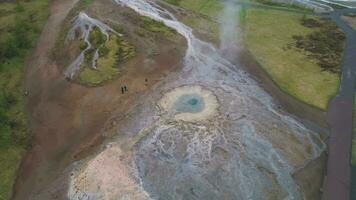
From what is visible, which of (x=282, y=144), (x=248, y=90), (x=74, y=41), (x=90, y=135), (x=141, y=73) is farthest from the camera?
(x=74, y=41)

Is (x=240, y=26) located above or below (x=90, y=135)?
above

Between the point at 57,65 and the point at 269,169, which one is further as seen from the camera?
the point at 57,65

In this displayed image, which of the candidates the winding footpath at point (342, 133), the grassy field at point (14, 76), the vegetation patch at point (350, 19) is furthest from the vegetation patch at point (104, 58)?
the vegetation patch at point (350, 19)

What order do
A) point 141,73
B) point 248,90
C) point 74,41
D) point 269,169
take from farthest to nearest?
1. point 74,41
2. point 141,73
3. point 248,90
4. point 269,169

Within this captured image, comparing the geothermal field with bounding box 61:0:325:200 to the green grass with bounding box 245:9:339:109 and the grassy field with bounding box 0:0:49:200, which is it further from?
the grassy field with bounding box 0:0:49:200

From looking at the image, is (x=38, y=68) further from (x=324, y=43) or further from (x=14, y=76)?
(x=324, y=43)

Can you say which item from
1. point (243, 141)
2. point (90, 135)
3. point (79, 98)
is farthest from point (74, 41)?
point (243, 141)

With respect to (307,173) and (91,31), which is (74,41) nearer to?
(91,31)
